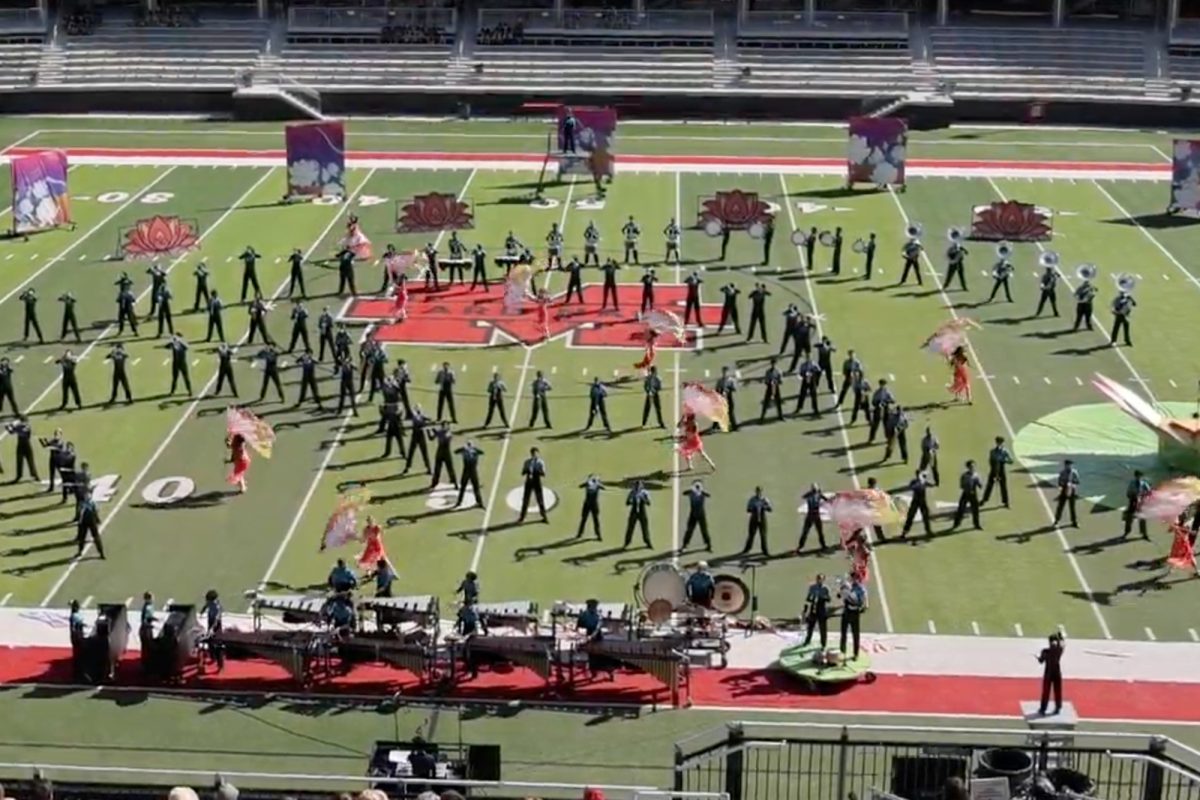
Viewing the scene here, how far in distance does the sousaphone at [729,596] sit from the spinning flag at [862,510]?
1.61m

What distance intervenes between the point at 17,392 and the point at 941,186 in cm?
2297

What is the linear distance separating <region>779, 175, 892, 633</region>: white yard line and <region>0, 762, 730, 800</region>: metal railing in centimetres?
501

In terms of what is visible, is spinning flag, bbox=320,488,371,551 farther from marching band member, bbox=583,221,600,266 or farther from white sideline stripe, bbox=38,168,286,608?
marching band member, bbox=583,221,600,266

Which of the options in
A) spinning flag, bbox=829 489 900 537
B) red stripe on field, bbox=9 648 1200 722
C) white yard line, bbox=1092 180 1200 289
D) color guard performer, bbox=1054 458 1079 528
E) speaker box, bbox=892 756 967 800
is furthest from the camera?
white yard line, bbox=1092 180 1200 289

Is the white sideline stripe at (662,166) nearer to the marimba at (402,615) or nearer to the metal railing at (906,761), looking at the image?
the marimba at (402,615)

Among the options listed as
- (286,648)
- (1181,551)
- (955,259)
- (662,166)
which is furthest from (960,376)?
(662,166)

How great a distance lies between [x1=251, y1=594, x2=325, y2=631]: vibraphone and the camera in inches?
786

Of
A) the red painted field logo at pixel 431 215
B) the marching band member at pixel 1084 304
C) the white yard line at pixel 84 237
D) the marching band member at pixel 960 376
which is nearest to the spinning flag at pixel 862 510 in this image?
the marching band member at pixel 960 376

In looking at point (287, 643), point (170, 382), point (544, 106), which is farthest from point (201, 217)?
point (287, 643)

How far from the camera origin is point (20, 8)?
5925cm

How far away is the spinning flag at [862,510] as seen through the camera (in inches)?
836

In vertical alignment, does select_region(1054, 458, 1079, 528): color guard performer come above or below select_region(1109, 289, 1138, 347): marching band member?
below

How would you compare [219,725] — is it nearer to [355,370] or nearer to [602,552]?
[602,552]

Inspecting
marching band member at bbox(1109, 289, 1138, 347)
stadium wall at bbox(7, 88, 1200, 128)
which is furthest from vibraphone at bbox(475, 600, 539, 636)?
stadium wall at bbox(7, 88, 1200, 128)
